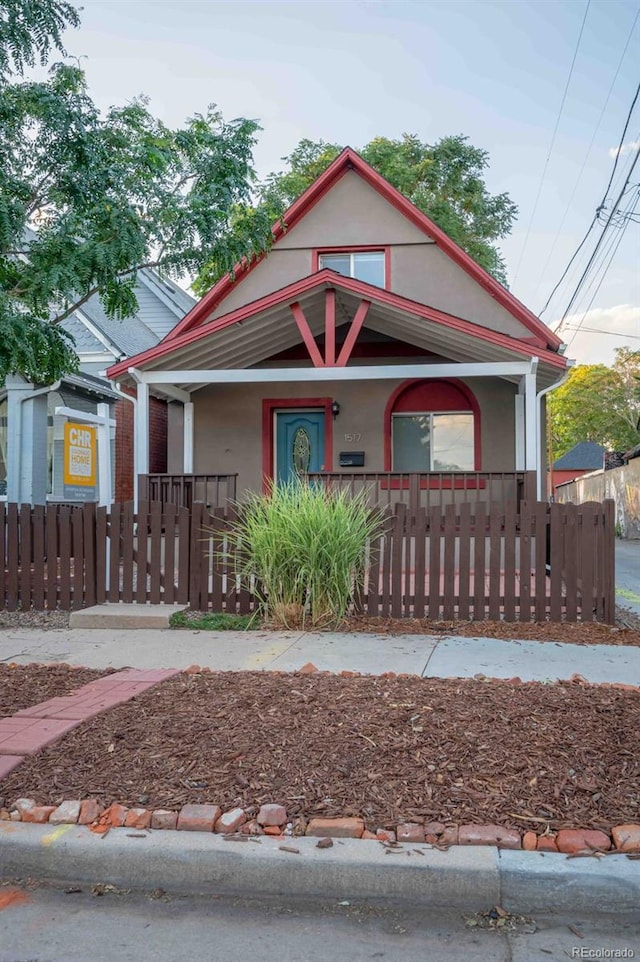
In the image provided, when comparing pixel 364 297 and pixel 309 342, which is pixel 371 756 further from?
pixel 364 297

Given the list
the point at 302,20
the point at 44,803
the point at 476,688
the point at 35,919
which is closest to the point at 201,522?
the point at 476,688

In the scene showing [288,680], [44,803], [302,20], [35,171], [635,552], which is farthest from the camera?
[635,552]

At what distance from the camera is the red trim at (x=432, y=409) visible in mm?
13148

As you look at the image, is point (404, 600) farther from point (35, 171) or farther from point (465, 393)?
point (465, 393)

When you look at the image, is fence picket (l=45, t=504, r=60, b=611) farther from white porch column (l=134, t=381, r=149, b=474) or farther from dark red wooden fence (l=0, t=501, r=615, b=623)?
white porch column (l=134, t=381, r=149, b=474)

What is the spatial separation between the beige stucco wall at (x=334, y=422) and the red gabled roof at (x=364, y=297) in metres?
2.35

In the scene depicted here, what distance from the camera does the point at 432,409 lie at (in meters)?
13.3

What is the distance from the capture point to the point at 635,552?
1980 cm

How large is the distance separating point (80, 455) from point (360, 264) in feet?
22.3

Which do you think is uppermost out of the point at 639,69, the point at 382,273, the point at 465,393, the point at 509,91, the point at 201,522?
the point at 509,91

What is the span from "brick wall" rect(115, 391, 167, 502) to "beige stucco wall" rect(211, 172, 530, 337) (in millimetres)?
3984

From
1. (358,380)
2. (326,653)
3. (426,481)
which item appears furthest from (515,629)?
(358,380)

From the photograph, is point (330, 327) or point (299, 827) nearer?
point (299, 827)

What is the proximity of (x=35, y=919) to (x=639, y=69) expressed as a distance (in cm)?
1402
